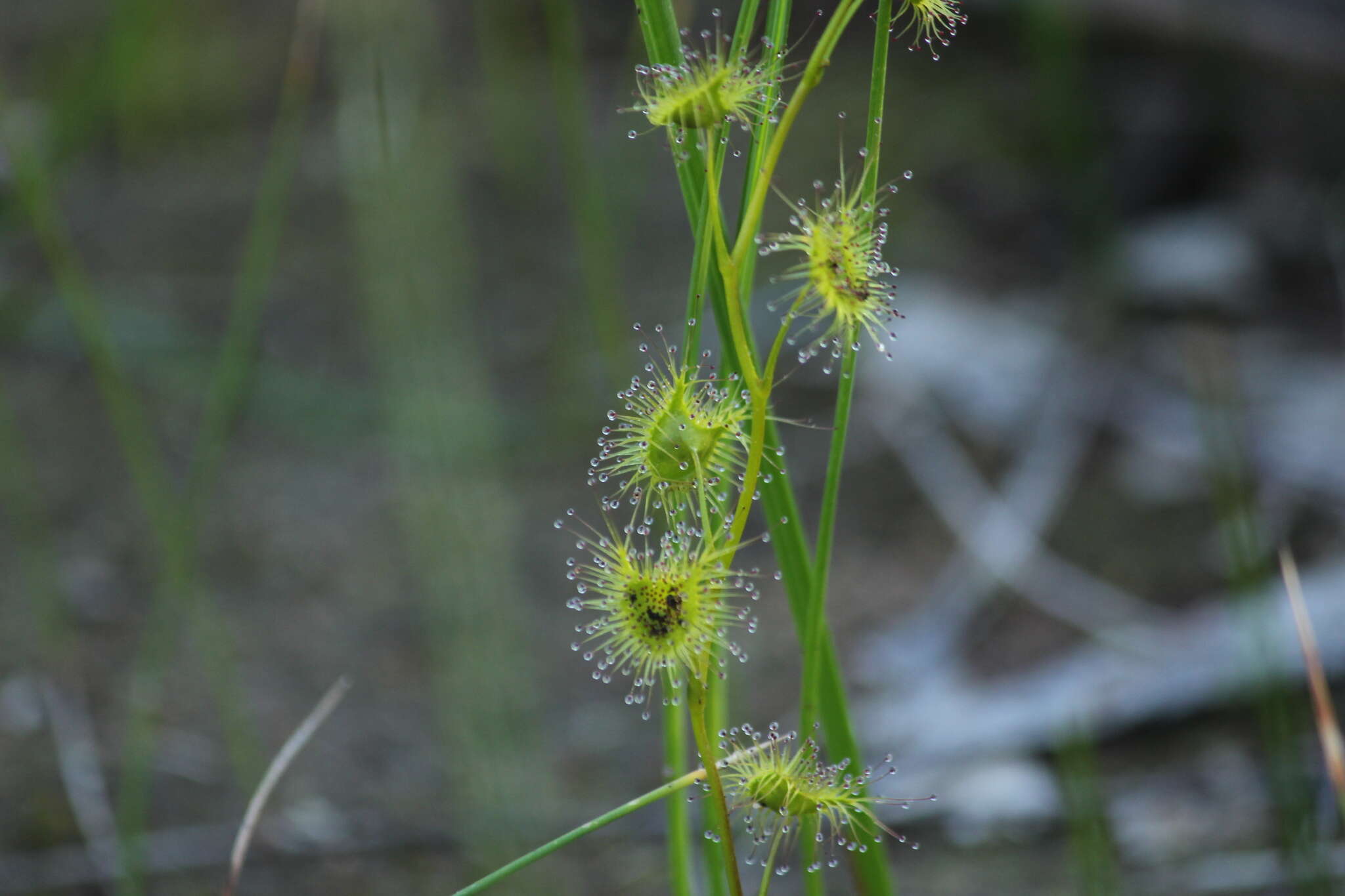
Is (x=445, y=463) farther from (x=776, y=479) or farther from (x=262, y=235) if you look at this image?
(x=776, y=479)

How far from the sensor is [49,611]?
104 centimetres

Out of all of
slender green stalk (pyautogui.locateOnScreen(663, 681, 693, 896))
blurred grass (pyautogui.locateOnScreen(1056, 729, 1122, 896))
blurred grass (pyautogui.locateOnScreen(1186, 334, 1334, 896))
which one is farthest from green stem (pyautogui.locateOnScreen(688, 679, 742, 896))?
blurred grass (pyautogui.locateOnScreen(1186, 334, 1334, 896))

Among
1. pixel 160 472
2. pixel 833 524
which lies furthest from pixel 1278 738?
pixel 160 472

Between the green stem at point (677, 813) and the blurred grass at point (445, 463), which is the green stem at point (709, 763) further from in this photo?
the blurred grass at point (445, 463)

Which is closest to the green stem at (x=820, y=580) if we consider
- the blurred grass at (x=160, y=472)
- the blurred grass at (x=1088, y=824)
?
the blurred grass at (x=1088, y=824)

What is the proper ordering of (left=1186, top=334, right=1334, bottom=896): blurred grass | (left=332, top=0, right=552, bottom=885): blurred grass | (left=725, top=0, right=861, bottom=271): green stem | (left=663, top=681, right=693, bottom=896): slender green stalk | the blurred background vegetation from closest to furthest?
1. (left=725, top=0, right=861, bottom=271): green stem
2. (left=663, top=681, right=693, bottom=896): slender green stalk
3. (left=1186, top=334, right=1334, bottom=896): blurred grass
4. (left=332, top=0, right=552, bottom=885): blurred grass
5. the blurred background vegetation

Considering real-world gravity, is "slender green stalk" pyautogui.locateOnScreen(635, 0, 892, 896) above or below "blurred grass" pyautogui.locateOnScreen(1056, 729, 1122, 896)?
above

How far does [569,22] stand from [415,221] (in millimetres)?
217

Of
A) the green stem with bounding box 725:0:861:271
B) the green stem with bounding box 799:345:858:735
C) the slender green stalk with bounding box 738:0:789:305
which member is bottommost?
the green stem with bounding box 799:345:858:735

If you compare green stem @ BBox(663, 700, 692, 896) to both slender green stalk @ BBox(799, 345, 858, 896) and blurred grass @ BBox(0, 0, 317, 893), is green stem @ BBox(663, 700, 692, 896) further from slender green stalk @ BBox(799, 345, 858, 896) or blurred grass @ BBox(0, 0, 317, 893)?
blurred grass @ BBox(0, 0, 317, 893)

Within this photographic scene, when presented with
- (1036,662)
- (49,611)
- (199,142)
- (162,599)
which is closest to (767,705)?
(1036,662)

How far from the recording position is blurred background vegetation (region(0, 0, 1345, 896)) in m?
0.85

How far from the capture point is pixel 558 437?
150cm

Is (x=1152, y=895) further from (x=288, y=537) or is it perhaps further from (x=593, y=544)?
(x=288, y=537)
